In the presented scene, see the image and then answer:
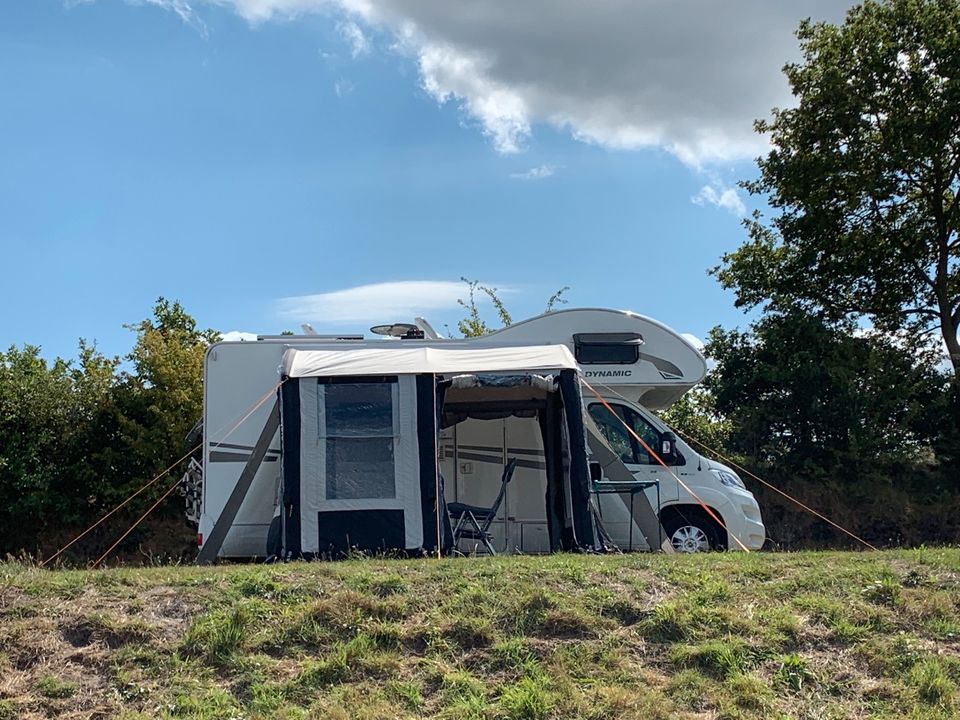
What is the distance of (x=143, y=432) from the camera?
46.7 feet

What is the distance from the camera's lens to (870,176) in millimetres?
17031

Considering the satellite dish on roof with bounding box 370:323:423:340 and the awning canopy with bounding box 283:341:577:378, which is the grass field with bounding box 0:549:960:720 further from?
the satellite dish on roof with bounding box 370:323:423:340

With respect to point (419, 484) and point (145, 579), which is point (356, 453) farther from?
point (145, 579)

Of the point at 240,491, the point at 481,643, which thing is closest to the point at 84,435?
the point at 240,491

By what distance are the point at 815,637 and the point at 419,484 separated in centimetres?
425

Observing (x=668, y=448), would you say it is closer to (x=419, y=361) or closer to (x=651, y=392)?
(x=651, y=392)

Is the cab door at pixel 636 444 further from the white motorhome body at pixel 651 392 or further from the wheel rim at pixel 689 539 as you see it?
the wheel rim at pixel 689 539

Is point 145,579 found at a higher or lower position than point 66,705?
higher

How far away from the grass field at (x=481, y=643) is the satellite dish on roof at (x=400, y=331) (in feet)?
15.7

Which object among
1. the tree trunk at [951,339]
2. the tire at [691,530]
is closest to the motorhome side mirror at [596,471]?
the tire at [691,530]

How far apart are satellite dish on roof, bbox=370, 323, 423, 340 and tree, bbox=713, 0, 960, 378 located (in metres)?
8.76

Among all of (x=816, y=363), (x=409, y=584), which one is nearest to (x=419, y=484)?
(x=409, y=584)

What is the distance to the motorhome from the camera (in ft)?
34.1

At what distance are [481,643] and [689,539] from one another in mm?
5035
